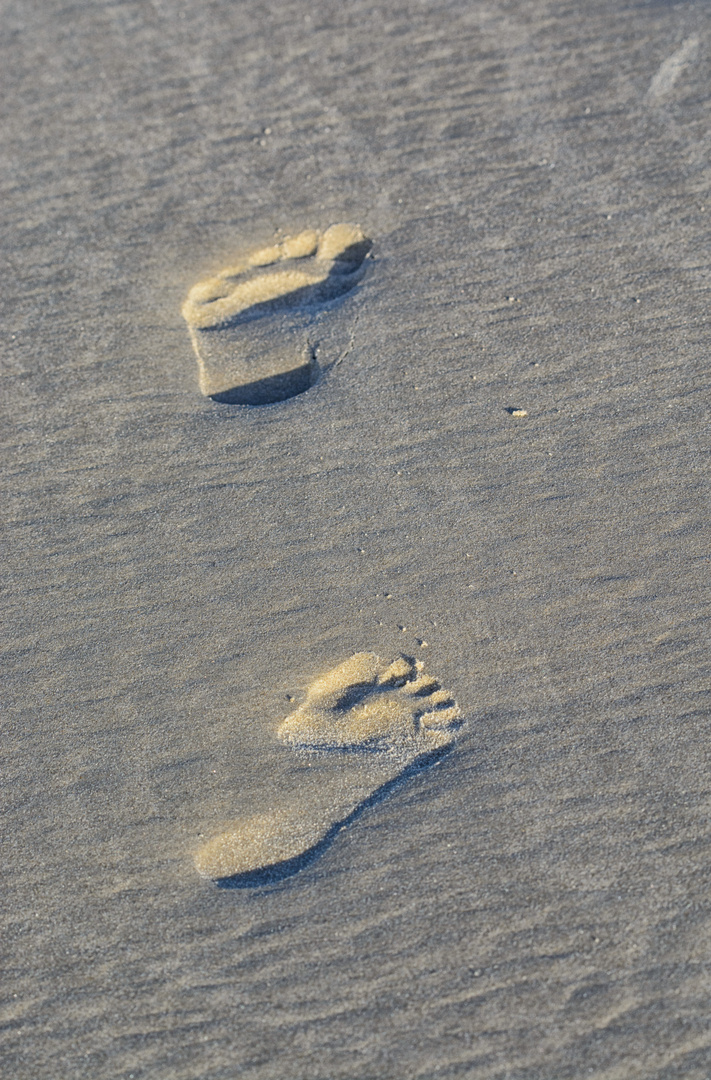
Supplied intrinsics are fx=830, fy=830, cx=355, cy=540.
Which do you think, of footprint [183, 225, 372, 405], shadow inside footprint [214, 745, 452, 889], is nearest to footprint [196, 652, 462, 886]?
shadow inside footprint [214, 745, 452, 889]

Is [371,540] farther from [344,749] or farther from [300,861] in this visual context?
[300,861]

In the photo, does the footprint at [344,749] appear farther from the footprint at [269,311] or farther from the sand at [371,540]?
the footprint at [269,311]

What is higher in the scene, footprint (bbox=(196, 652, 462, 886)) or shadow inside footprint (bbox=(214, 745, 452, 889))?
footprint (bbox=(196, 652, 462, 886))

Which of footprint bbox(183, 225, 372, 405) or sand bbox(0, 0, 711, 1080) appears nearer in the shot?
sand bbox(0, 0, 711, 1080)

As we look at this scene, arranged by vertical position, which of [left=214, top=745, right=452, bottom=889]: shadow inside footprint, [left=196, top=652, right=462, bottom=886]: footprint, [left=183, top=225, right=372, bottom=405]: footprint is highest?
[left=183, top=225, right=372, bottom=405]: footprint

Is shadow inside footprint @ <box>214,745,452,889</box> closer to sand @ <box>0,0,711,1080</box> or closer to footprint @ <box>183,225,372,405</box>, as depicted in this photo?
sand @ <box>0,0,711,1080</box>

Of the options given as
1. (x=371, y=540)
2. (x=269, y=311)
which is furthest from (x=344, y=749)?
(x=269, y=311)
